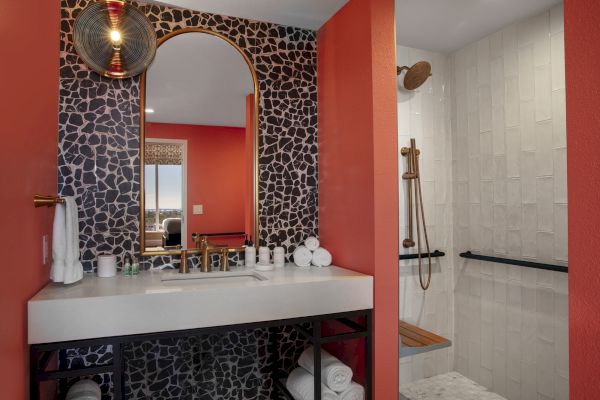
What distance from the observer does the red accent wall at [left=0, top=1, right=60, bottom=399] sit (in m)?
1.48

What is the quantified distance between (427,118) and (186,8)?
198 cm

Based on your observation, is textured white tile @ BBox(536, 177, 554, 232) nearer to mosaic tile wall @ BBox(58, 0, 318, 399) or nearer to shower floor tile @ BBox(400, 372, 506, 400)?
shower floor tile @ BBox(400, 372, 506, 400)

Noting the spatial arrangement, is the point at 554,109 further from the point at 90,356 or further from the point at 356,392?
the point at 90,356

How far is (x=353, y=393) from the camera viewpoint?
2.29 meters

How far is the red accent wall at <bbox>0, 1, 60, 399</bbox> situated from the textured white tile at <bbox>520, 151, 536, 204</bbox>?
2.90m

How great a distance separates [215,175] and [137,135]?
534 millimetres

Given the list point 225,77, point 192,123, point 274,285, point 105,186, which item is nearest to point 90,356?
point 105,186

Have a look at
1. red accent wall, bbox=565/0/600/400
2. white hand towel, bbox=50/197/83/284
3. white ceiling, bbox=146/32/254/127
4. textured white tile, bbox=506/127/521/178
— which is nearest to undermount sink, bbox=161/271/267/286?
white hand towel, bbox=50/197/83/284

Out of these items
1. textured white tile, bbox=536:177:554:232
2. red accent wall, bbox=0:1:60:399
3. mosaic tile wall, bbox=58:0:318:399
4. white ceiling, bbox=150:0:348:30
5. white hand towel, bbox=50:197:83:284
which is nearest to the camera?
red accent wall, bbox=0:1:60:399

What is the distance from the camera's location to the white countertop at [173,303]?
1.74 m

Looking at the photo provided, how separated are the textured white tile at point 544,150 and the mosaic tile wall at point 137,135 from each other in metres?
1.49

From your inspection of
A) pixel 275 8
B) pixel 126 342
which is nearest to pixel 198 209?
pixel 126 342

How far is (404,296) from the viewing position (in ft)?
10.5

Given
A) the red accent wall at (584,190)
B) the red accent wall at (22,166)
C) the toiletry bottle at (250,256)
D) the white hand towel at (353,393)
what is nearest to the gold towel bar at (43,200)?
the red accent wall at (22,166)
